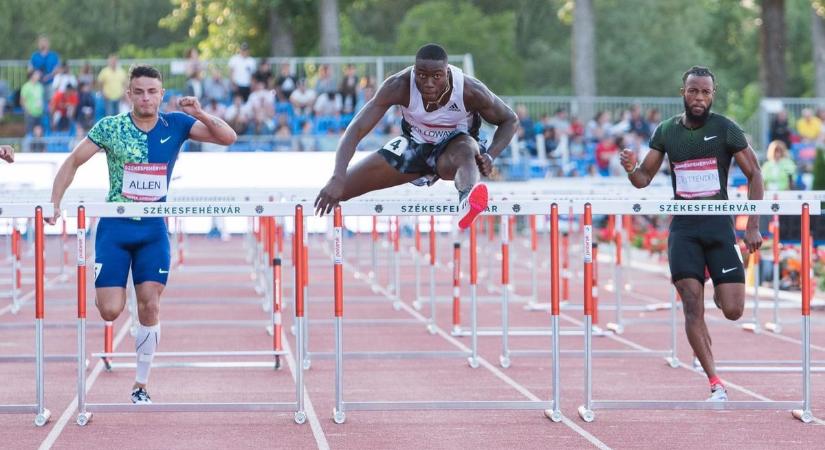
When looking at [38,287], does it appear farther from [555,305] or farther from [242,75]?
[242,75]

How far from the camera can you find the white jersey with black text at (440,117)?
8.66 m

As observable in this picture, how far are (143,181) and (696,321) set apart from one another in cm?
348

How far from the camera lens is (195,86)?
3012cm

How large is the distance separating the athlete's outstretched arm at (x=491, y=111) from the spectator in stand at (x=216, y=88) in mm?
22081

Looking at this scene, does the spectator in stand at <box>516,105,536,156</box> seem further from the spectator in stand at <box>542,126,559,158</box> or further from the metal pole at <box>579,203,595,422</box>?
the metal pole at <box>579,203,595,422</box>

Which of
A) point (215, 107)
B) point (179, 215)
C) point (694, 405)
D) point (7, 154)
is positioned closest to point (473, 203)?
point (179, 215)

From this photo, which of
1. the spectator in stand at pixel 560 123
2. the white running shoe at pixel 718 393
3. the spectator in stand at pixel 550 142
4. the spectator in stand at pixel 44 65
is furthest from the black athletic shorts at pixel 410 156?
the spectator in stand at pixel 560 123

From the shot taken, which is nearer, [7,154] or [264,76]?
[7,154]

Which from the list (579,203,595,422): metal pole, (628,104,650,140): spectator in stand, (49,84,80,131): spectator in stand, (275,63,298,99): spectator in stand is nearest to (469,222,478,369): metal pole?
(579,203,595,422): metal pole

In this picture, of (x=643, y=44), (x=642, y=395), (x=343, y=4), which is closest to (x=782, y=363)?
(x=642, y=395)

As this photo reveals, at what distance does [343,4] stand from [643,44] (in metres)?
19.0

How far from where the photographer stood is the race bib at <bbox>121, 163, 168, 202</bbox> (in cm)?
905

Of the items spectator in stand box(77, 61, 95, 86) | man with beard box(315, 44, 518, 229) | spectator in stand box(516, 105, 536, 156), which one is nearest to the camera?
man with beard box(315, 44, 518, 229)

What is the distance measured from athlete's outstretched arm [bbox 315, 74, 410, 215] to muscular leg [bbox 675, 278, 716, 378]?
7.55ft
